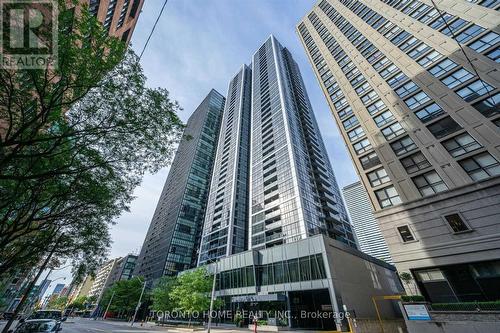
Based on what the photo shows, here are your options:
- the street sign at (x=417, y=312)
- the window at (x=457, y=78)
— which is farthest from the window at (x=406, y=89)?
the street sign at (x=417, y=312)

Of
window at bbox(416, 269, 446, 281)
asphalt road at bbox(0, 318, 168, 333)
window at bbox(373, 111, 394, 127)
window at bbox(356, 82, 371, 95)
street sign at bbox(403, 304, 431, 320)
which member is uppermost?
window at bbox(356, 82, 371, 95)

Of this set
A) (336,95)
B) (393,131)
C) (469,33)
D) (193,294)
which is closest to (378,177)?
(393,131)

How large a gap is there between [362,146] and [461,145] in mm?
9681

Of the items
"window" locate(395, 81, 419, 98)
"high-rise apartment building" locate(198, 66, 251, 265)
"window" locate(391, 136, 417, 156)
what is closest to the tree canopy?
"high-rise apartment building" locate(198, 66, 251, 265)

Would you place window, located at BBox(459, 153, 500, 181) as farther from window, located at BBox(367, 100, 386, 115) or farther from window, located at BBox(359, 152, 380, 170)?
window, located at BBox(367, 100, 386, 115)

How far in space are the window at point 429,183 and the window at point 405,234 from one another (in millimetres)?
3690

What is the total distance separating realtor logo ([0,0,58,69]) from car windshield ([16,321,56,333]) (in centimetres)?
1549

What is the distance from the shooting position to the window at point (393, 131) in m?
25.0

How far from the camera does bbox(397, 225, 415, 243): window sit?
66.3 feet

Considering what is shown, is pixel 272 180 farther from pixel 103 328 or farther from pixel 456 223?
pixel 103 328

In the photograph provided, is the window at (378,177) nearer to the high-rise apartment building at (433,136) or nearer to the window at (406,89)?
the high-rise apartment building at (433,136)

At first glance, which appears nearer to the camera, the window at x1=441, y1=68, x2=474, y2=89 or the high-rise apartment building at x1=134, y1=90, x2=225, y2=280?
the window at x1=441, y1=68, x2=474, y2=89

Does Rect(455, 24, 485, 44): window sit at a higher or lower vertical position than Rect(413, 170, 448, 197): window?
higher

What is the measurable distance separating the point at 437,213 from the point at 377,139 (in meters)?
10.6
